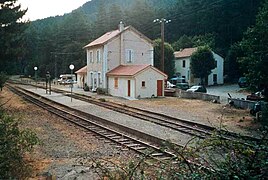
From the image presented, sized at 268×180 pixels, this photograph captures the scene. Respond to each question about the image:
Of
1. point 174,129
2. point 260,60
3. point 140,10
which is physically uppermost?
→ point 140,10

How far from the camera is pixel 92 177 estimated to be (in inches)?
327

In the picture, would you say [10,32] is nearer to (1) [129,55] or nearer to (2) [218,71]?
(1) [129,55]

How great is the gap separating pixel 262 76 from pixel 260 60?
30.5 inches

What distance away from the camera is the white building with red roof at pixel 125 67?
33.2m

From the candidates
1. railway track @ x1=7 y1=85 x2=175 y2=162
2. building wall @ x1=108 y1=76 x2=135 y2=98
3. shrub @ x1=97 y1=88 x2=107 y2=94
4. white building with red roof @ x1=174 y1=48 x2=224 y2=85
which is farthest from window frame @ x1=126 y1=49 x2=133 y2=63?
railway track @ x1=7 y1=85 x2=175 y2=162

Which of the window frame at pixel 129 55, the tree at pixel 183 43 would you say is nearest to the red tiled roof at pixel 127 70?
the window frame at pixel 129 55

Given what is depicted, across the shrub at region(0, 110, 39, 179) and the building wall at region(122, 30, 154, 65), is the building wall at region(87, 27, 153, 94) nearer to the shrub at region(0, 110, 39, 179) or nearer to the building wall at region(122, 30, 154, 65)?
the building wall at region(122, 30, 154, 65)

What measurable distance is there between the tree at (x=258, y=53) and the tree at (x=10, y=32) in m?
15.9

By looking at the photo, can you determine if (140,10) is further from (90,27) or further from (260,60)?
(260,60)

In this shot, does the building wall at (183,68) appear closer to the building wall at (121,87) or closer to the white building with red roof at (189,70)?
the white building with red roof at (189,70)

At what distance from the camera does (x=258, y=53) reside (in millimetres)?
17469

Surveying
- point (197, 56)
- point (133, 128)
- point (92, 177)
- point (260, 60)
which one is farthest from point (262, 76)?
point (197, 56)

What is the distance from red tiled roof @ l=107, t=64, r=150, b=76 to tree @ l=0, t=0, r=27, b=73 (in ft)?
34.1

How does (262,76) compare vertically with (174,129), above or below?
above
